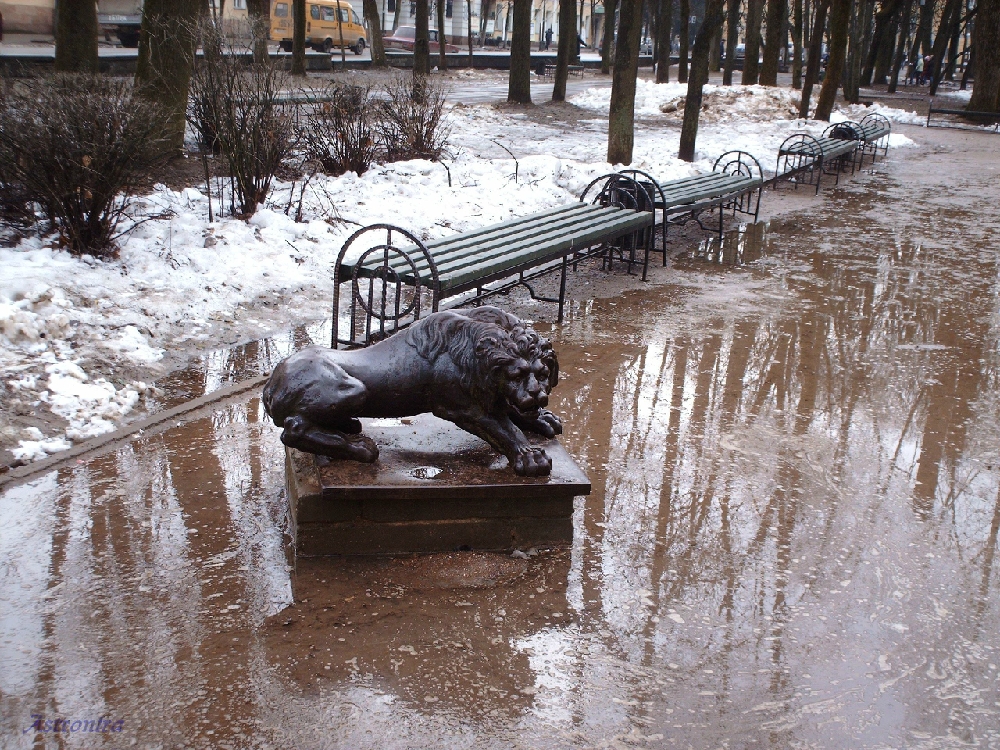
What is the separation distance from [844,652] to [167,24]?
8.89m

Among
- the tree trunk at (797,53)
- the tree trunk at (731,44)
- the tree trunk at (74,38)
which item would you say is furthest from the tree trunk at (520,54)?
the tree trunk at (74,38)

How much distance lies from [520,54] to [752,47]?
32.6 feet

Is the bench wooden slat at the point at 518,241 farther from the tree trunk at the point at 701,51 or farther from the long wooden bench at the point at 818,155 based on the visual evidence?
the long wooden bench at the point at 818,155

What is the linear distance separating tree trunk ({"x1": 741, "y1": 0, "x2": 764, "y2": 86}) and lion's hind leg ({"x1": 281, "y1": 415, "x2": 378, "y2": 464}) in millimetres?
25224

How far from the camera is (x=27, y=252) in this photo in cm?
673

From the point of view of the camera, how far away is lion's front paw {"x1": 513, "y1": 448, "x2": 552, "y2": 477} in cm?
380

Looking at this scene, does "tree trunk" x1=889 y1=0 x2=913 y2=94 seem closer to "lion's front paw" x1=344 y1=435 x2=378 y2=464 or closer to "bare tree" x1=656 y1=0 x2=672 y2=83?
"bare tree" x1=656 y1=0 x2=672 y2=83

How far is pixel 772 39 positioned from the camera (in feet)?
78.8

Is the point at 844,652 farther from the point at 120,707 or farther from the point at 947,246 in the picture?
the point at 947,246

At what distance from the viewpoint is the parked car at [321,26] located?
127 feet

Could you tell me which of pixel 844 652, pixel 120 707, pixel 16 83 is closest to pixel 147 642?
pixel 120 707

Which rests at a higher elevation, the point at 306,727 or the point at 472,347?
the point at 472,347

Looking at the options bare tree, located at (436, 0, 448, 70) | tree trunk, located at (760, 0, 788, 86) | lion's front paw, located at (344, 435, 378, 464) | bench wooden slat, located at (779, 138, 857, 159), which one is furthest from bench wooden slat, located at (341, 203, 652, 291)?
bare tree, located at (436, 0, 448, 70)

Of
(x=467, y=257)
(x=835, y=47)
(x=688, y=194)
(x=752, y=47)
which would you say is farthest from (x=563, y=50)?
(x=467, y=257)
